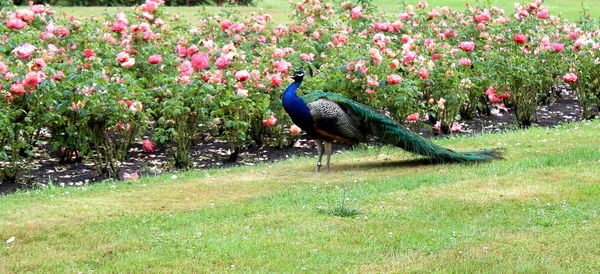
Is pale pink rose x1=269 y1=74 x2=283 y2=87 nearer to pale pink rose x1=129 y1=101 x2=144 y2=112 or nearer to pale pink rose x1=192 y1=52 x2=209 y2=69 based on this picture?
pale pink rose x1=192 y1=52 x2=209 y2=69

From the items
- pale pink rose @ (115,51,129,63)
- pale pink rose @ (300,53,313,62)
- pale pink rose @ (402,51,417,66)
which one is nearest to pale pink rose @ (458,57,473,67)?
pale pink rose @ (402,51,417,66)

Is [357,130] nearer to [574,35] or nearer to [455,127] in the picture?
[455,127]

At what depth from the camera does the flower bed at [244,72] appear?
8.48 metres

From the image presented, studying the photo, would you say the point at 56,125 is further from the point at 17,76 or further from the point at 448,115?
the point at 448,115

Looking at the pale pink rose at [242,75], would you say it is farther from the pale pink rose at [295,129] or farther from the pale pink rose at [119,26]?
the pale pink rose at [119,26]

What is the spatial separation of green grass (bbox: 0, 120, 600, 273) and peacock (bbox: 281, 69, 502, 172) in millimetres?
154

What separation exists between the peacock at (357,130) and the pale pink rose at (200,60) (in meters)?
1.14

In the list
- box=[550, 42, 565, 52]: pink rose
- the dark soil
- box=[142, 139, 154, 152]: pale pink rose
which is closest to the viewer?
the dark soil

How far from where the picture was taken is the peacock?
27.5ft

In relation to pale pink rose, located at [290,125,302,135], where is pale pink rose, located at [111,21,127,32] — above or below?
above

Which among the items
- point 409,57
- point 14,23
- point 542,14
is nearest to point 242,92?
point 409,57

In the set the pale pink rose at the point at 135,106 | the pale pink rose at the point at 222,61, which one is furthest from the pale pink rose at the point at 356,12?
the pale pink rose at the point at 135,106

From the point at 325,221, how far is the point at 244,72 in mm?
2861

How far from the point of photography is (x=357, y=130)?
337 inches
